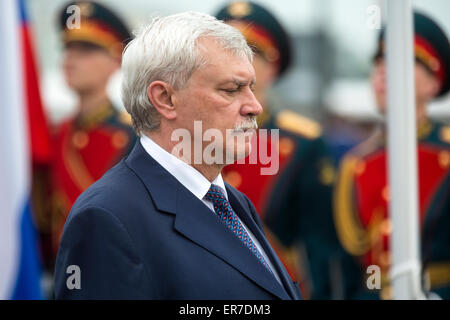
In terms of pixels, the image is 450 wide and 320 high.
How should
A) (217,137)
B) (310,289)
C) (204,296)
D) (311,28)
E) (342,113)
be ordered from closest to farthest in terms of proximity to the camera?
(204,296)
(217,137)
(310,289)
(311,28)
(342,113)

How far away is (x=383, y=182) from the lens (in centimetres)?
469

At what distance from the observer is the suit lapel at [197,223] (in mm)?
1897

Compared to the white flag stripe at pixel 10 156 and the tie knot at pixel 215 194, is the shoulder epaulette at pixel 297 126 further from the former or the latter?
the tie knot at pixel 215 194

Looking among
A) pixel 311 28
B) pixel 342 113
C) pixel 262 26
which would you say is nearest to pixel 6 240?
pixel 262 26

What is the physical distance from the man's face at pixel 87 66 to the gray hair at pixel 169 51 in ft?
11.0

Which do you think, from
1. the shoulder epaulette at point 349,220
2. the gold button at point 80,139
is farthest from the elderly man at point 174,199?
the gold button at point 80,139

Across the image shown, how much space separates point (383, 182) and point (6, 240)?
192 centimetres

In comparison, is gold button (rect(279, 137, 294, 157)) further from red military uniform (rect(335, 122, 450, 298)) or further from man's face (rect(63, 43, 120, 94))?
man's face (rect(63, 43, 120, 94))

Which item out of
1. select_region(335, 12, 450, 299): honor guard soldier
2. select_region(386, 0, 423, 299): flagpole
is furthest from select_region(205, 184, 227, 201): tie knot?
select_region(335, 12, 450, 299): honor guard soldier

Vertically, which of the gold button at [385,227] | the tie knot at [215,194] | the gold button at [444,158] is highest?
the gold button at [444,158]

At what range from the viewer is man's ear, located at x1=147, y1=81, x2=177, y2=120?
6.46 ft

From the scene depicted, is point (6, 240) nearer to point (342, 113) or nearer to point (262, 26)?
point (262, 26)

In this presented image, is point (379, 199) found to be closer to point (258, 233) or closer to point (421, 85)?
point (421, 85)

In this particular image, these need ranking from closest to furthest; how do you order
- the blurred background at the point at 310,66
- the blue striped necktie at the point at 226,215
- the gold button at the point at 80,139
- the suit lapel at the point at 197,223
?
the suit lapel at the point at 197,223 → the blue striped necktie at the point at 226,215 → the gold button at the point at 80,139 → the blurred background at the point at 310,66
